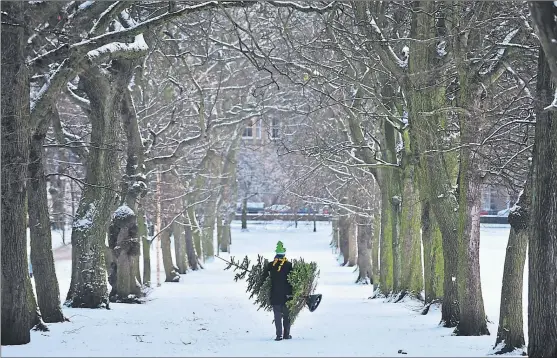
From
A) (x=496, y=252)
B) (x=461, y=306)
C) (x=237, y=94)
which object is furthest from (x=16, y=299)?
(x=496, y=252)

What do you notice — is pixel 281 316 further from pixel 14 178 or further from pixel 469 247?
pixel 14 178

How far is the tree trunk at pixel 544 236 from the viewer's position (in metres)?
12.0

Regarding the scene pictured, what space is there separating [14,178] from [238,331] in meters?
5.88

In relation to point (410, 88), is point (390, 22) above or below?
above

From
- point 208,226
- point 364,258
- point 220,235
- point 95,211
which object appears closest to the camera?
point 95,211

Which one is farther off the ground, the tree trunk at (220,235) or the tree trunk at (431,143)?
the tree trunk at (431,143)

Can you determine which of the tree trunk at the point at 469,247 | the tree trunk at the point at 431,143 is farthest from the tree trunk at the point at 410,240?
the tree trunk at the point at 469,247

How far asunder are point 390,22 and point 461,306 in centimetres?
1020

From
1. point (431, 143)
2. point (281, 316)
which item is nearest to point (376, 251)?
point (431, 143)

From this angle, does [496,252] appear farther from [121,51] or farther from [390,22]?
[121,51]

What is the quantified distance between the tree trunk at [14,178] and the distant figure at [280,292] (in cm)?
419

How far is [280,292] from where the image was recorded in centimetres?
1561

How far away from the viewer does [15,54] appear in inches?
545

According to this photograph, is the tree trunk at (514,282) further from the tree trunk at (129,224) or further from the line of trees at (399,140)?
the tree trunk at (129,224)
